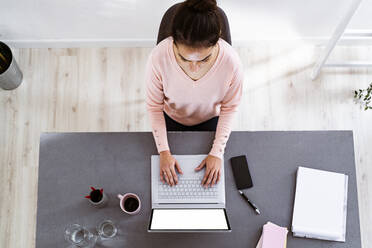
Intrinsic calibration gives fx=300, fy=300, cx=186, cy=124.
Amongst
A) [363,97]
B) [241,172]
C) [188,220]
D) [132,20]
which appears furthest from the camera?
[363,97]

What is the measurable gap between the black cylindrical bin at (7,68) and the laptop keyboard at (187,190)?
4.67ft

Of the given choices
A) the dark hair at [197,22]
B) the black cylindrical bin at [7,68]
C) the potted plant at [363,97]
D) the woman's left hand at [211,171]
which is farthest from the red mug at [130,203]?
the potted plant at [363,97]

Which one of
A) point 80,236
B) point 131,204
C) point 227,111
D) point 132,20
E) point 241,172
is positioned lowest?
point 80,236

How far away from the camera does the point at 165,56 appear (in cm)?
108

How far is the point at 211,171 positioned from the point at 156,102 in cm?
36

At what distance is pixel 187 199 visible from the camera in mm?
1149

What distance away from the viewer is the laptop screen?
3.34 ft

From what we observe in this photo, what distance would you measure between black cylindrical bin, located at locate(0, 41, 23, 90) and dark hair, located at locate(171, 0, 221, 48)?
1523mm

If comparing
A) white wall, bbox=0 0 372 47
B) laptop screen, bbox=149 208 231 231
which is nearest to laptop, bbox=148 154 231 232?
laptop screen, bbox=149 208 231 231

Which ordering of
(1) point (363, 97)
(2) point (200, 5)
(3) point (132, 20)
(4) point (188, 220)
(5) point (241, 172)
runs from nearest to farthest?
(2) point (200, 5)
(4) point (188, 220)
(5) point (241, 172)
(3) point (132, 20)
(1) point (363, 97)

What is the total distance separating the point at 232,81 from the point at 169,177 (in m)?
0.44

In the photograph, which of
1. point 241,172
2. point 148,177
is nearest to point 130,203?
point 148,177

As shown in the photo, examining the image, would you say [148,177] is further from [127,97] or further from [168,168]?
[127,97]

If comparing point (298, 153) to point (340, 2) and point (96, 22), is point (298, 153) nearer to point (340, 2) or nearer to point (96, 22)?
point (340, 2)
